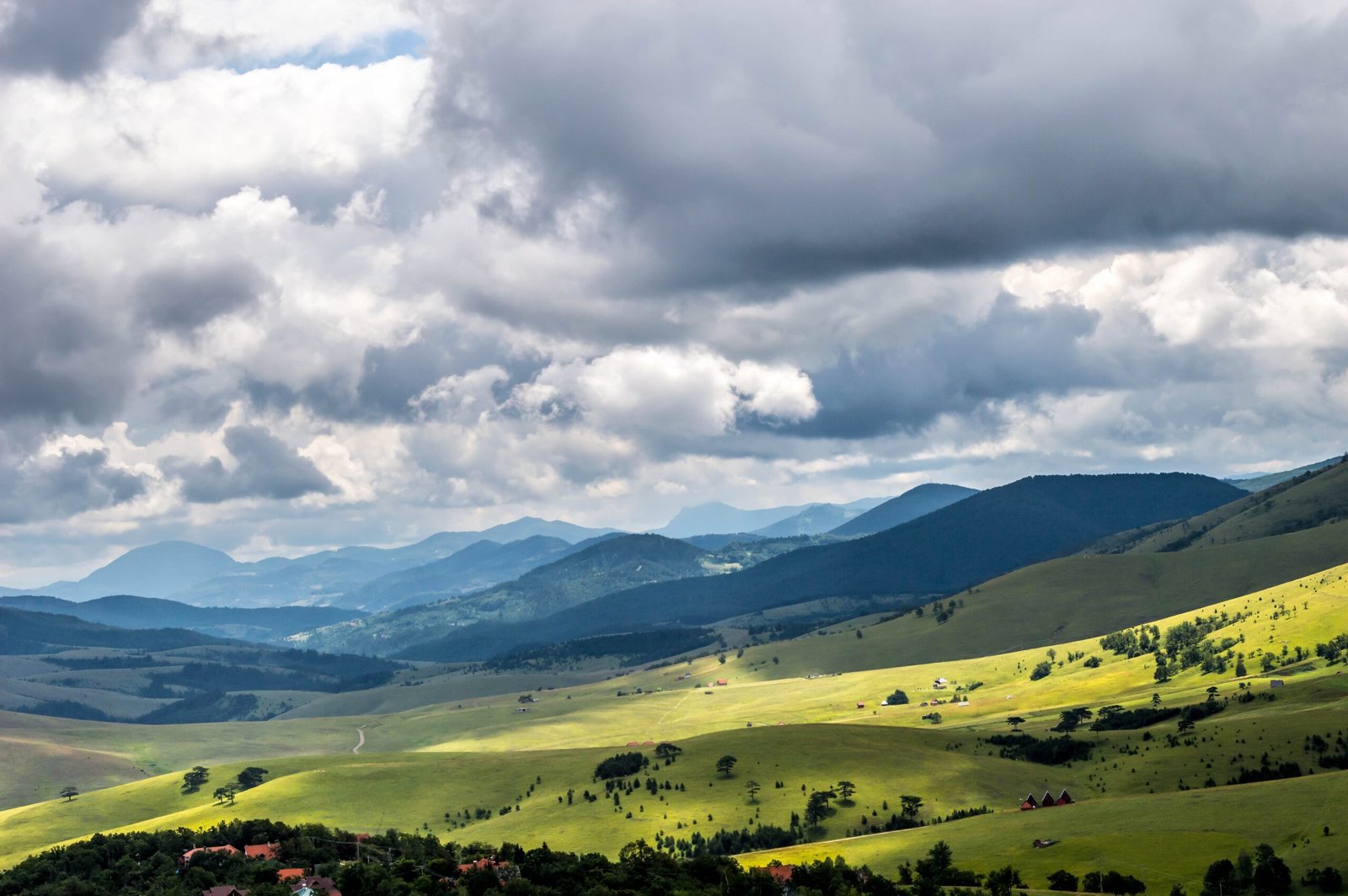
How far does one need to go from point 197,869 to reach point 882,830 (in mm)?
92937

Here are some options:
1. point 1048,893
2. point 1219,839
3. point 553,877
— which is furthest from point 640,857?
point 1219,839

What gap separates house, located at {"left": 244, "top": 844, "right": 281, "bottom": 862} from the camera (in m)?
150

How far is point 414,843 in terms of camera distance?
158125 mm

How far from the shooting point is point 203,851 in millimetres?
149750

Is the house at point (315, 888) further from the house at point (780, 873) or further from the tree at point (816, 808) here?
the tree at point (816, 808)

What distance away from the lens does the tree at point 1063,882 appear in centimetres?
11725

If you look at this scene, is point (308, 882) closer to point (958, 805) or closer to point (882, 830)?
point (882, 830)

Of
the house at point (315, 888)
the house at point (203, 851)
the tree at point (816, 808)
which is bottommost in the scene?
the tree at point (816, 808)

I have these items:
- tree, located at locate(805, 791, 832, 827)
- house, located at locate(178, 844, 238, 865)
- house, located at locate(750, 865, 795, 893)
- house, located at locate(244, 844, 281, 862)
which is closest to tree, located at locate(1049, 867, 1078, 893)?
house, located at locate(750, 865, 795, 893)

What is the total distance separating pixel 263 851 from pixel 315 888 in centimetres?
2785

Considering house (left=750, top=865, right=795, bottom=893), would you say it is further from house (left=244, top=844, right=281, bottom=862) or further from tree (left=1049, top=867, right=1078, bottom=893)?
house (left=244, top=844, right=281, bottom=862)

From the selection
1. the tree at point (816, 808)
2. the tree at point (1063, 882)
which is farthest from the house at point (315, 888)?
the tree at point (1063, 882)

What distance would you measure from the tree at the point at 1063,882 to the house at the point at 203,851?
99.8 meters

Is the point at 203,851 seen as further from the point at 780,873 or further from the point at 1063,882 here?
the point at 1063,882
